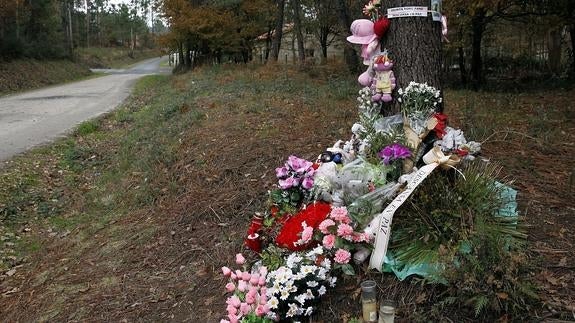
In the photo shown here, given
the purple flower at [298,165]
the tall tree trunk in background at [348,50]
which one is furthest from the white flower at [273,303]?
the tall tree trunk in background at [348,50]

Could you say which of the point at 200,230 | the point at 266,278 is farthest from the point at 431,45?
the point at 200,230

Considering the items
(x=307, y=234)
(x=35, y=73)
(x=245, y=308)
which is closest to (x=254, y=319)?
(x=245, y=308)

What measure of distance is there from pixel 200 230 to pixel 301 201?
138cm

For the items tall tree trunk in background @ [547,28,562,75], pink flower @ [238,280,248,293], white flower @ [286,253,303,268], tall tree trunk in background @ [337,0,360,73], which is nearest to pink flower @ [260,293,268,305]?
pink flower @ [238,280,248,293]

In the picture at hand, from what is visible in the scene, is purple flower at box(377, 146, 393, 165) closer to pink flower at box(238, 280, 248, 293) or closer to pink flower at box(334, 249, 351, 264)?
pink flower at box(334, 249, 351, 264)

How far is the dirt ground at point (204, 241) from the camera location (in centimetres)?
330

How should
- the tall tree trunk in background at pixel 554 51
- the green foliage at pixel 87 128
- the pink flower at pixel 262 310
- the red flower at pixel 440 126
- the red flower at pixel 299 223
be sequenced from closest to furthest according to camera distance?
the pink flower at pixel 262 310, the red flower at pixel 299 223, the red flower at pixel 440 126, the green foliage at pixel 87 128, the tall tree trunk in background at pixel 554 51

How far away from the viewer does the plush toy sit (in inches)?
156

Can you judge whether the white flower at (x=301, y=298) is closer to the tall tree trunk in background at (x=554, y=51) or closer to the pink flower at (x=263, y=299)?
the pink flower at (x=263, y=299)

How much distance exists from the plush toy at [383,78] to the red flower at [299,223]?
107 cm

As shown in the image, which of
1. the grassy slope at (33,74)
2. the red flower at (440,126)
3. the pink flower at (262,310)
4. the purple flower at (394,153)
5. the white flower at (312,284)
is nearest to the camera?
the pink flower at (262,310)

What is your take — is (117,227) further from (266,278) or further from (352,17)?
(352,17)

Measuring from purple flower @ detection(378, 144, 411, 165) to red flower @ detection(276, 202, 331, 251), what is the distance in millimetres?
556

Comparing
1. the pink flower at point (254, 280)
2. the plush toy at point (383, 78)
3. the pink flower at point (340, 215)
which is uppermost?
the plush toy at point (383, 78)
